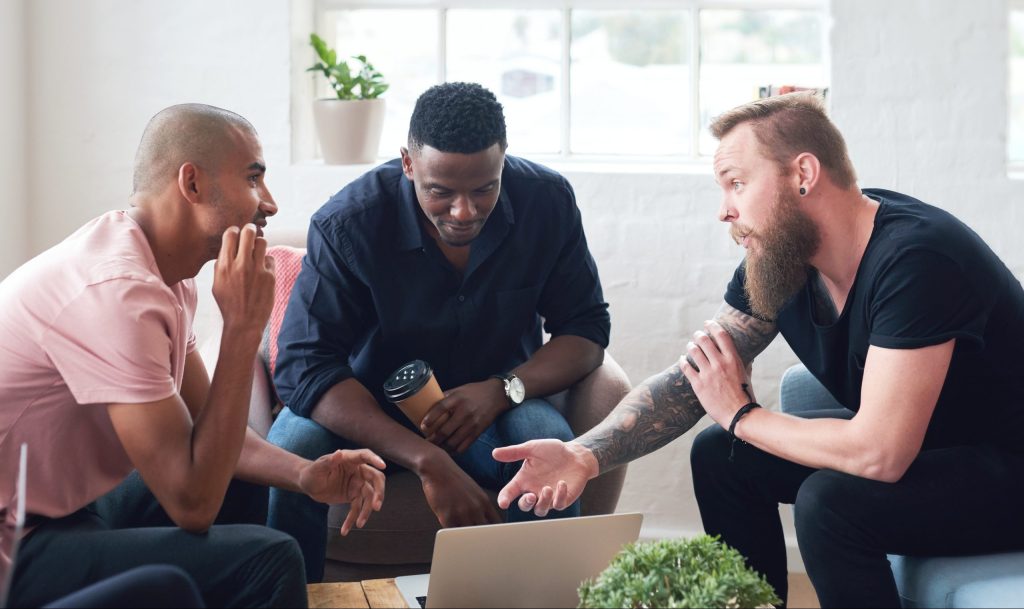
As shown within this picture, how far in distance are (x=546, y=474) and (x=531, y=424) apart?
272mm

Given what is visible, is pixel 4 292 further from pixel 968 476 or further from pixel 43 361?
pixel 968 476

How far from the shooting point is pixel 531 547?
169 centimetres

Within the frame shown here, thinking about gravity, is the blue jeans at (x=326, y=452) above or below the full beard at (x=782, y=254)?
below

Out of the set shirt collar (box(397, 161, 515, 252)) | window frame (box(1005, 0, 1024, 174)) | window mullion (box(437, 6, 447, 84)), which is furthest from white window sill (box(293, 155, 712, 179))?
window frame (box(1005, 0, 1024, 174))

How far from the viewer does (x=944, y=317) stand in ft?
6.08

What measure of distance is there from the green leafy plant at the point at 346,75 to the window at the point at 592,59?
17cm

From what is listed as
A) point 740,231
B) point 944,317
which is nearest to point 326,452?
point 740,231

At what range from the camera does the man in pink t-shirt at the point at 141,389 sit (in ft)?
5.28

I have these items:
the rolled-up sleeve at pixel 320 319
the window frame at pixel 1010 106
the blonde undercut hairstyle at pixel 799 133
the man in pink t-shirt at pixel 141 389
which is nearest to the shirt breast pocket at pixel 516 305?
the rolled-up sleeve at pixel 320 319

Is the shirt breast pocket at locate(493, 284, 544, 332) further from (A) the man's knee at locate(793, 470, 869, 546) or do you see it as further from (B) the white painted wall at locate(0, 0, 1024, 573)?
(A) the man's knee at locate(793, 470, 869, 546)

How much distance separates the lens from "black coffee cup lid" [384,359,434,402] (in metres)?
2.22

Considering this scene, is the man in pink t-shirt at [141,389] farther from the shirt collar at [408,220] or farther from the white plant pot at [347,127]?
the white plant pot at [347,127]

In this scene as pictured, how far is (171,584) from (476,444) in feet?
3.52

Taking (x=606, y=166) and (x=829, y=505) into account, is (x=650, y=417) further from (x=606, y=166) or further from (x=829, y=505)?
(x=606, y=166)
